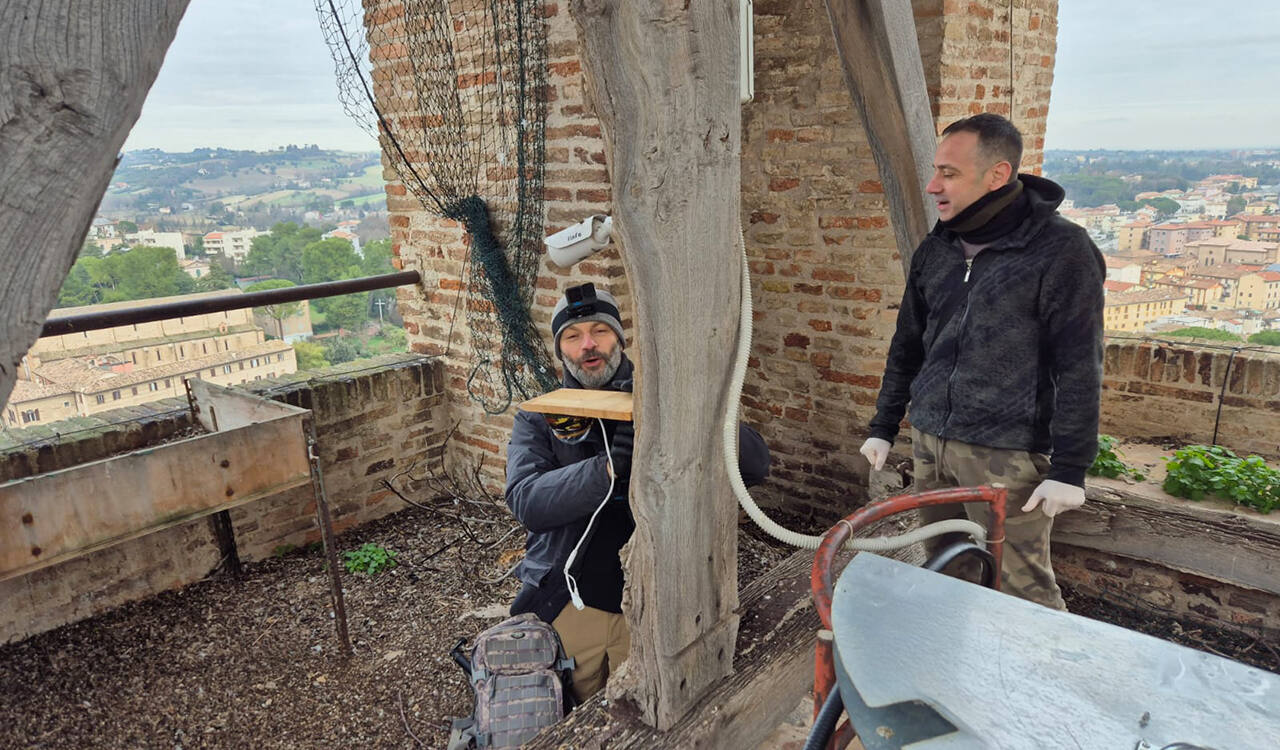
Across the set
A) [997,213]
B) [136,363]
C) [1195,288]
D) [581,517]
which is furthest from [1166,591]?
[136,363]

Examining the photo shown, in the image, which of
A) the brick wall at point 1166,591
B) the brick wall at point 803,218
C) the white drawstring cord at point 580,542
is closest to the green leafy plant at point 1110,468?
the brick wall at point 1166,591

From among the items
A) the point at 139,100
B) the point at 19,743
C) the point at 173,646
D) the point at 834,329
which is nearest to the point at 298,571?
the point at 173,646

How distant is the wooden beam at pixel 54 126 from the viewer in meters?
0.73

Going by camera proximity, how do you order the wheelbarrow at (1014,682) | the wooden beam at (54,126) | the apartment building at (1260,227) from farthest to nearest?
the apartment building at (1260,227) < the wheelbarrow at (1014,682) < the wooden beam at (54,126)

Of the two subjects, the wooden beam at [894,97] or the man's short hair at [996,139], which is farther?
the wooden beam at [894,97]

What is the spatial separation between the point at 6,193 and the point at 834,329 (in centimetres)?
374

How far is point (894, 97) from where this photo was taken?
9.34ft

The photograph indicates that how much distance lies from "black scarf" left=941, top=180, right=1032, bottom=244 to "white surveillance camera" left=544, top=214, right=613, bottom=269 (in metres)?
1.14

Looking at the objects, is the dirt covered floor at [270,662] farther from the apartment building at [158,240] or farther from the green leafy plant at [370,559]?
the apartment building at [158,240]

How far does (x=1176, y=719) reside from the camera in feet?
3.41

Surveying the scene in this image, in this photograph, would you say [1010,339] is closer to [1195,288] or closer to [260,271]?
[260,271]

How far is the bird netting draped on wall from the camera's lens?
3.78 metres

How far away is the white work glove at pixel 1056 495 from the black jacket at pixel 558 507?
82 centimetres

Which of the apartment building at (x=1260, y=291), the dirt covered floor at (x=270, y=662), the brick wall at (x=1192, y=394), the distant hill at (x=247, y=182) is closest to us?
the dirt covered floor at (x=270, y=662)
